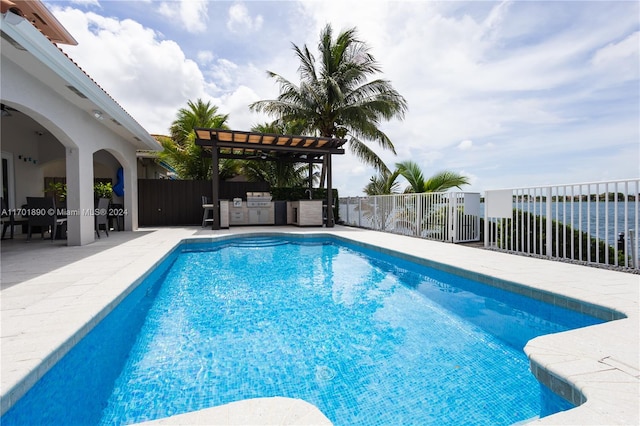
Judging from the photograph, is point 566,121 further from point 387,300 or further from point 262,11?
point 387,300

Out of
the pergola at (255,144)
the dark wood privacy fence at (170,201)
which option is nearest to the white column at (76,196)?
the pergola at (255,144)

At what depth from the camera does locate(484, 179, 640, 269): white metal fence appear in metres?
4.55

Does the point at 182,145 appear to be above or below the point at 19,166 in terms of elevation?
above

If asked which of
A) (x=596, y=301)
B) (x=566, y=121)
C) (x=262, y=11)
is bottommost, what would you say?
(x=596, y=301)

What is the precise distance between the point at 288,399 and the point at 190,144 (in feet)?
51.9

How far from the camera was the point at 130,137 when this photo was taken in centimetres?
980

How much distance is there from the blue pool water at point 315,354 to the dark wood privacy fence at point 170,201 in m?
8.85

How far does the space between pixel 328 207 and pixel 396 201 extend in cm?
298

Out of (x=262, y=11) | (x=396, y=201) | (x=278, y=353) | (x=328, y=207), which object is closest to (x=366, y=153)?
(x=328, y=207)

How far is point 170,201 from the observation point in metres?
12.9

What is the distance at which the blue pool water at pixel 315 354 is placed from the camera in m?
1.99

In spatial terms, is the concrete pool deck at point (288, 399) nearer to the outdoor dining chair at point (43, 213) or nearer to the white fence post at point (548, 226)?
the white fence post at point (548, 226)

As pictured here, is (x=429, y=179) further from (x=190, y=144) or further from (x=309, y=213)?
(x=190, y=144)

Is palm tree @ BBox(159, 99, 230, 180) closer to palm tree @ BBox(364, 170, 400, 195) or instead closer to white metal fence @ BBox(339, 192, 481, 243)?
palm tree @ BBox(364, 170, 400, 195)
